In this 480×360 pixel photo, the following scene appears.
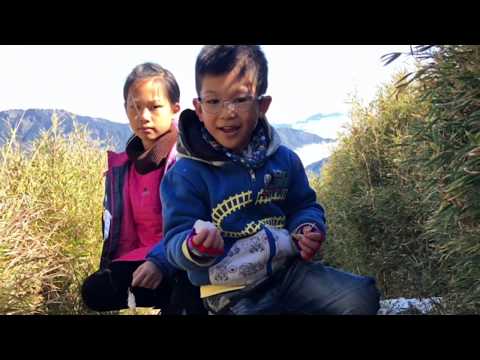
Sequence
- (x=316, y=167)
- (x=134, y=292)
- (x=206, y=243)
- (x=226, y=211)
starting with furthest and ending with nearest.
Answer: (x=316, y=167) → (x=134, y=292) → (x=226, y=211) → (x=206, y=243)

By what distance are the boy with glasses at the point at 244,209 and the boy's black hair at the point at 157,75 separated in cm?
16

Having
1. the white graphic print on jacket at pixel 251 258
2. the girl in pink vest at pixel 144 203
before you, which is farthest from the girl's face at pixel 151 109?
the white graphic print on jacket at pixel 251 258

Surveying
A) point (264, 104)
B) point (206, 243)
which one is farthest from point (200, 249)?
point (264, 104)

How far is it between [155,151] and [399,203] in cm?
149

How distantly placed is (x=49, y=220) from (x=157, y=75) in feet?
3.23

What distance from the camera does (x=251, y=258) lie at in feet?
7.94

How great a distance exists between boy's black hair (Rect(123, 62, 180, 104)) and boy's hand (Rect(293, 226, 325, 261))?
734 millimetres

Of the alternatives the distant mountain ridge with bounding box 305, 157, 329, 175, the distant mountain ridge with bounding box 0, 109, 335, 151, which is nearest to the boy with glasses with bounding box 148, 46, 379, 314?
the distant mountain ridge with bounding box 0, 109, 335, 151

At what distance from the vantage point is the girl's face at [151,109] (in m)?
2.63

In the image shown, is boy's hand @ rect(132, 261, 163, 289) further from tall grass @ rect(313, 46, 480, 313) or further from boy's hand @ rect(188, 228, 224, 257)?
tall grass @ rect(313, 46, 480, 313)

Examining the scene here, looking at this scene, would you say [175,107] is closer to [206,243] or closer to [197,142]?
[197,142]

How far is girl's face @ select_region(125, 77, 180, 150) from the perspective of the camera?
263 centimetres
